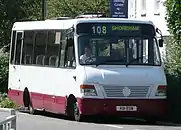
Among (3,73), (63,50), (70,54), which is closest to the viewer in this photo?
(70,54)

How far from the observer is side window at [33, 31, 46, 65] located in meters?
23.7

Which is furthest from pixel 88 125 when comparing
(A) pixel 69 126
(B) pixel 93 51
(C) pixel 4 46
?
(C) pixel 4 46

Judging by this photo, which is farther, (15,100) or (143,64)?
(15,100)

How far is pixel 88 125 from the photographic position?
20.0m

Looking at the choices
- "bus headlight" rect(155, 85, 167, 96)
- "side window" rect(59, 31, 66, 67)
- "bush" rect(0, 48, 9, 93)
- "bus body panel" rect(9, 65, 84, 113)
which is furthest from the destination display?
"bush" rect(0, 48, 9, 93)

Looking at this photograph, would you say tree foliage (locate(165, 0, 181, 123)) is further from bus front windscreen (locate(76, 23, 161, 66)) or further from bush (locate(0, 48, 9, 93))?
bush (locate(0, 48, 9, 93))

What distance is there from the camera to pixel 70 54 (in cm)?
2122

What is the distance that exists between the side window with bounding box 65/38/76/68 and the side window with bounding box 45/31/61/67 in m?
0.85

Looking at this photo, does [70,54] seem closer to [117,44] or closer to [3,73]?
[117,44]

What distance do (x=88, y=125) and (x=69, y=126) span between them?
2.11 ft

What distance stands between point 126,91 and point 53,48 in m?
3.53

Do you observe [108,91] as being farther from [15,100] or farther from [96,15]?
[15,100]

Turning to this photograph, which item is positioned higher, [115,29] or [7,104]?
[115,29]

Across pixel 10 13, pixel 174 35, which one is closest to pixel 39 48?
pixel 174 35
